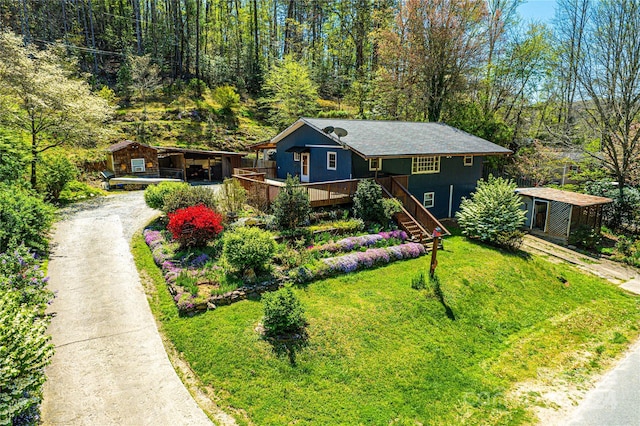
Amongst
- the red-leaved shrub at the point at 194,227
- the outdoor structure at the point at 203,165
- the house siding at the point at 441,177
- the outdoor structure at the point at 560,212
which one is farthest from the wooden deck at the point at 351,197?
the outdoor structure at the point at 203,165

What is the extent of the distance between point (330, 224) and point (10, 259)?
10073 mm

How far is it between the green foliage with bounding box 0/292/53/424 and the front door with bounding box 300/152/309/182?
15.7m

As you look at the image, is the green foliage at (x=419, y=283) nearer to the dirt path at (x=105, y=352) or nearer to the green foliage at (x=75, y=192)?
the dirt path at (x=105, y=352)

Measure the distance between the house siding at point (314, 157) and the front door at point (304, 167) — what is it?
377mm

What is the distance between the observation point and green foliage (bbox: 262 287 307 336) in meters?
8.41

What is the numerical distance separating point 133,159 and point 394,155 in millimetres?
22991

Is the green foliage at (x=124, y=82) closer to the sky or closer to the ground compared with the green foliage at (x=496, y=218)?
closer to the sky

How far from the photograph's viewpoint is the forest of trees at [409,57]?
67.5 ft

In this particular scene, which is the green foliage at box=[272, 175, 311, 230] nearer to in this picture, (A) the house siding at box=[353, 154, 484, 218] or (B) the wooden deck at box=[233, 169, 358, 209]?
(B) the wooden deck at box=[233, 169, 358, 209]

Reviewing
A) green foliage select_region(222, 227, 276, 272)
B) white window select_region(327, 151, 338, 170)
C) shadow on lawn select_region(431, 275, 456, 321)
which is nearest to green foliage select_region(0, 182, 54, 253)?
green foliage select_region(222, 227, 276, 272)

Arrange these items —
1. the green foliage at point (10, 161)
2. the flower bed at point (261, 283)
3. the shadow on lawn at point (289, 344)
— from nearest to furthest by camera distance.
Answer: the shadow on lawn at point (289, 344), the flower bed at point (261, 283), the green foliage at point (10, 161)

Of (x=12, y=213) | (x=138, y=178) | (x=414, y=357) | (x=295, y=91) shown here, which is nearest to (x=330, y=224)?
(x=414, y=357)

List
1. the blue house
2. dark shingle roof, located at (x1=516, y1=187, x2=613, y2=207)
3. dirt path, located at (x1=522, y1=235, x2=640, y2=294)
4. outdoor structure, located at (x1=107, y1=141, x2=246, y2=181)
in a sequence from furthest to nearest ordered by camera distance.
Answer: outdoor structure, located at (x1=107, y1=141, x2=246, y2=181) < dark shingle roof, located at (x1=516, y1=187, x2=613, y2=207) < the blue house < dirt path, located at (x1=522, y1=235, x2=640, y2=294)

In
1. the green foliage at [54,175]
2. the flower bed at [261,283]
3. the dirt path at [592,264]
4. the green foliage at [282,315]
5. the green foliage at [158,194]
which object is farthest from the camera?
the green foliage at [54,175]
